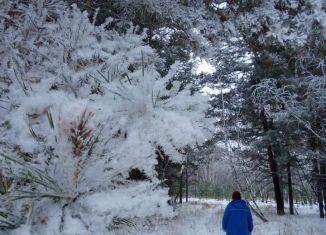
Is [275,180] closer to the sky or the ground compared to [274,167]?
closer to the ground

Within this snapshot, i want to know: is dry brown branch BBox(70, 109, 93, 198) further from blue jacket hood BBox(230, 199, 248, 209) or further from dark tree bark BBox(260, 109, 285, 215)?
dark tree bark BBox(260, 109, 285, 215)

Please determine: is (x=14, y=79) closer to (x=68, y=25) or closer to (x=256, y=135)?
(x=68, y=25)

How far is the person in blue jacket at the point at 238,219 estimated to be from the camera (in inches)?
285

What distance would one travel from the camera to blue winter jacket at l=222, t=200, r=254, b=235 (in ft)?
23.7

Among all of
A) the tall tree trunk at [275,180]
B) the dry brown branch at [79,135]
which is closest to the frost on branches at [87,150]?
the dry brown branch at [79,135]

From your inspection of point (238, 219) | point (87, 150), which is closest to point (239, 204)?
point (238, 219)

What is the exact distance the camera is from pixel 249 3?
5391mm

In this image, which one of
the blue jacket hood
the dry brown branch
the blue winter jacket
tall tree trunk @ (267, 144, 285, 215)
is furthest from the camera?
tall tree trunk @ (267, 144, 285, 215)

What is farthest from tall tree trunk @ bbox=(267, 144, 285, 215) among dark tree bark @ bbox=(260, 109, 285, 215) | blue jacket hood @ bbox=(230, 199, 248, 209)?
blue jacket hood @ bbox=(230, 199, 248, 209)

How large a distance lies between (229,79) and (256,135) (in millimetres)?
2802

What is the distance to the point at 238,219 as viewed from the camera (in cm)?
728

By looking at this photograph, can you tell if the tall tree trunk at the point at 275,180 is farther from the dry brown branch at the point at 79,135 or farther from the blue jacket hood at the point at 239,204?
the dry brown branch at the point at 79,135

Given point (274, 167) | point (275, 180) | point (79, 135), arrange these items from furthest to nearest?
point (275, 180) < point (274, 167) < point (79, 135)

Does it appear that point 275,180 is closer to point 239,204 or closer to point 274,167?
point 274,167
